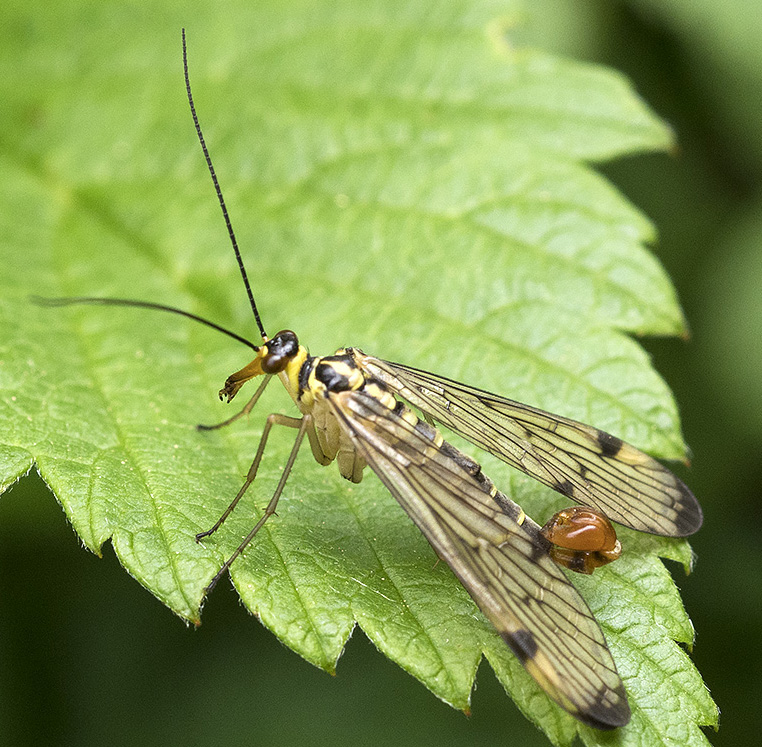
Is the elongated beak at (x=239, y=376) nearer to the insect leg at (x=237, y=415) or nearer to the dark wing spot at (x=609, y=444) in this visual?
the insect leg at (x=237, y=415)

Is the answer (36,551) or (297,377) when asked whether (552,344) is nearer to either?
(297,377)

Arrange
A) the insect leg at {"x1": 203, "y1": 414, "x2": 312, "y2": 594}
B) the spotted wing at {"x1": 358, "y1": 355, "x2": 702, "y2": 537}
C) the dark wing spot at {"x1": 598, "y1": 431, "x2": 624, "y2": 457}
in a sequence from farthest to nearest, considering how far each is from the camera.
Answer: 1. the dark wing spot at {"x1": 598, "y1": 431, "x2": 624, "y2": 457}
2. the spotted wing at {"x1": 358, "y1": 355, "x2": 702, "y2": 537}
3. the insect leg at {"x1": 203, "y1": 414, "x2": 312, "y2": 594}

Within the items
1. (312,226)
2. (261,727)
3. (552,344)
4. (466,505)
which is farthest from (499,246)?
(261,727)

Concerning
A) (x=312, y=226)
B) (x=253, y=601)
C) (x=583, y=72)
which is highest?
(x=583, y=72)

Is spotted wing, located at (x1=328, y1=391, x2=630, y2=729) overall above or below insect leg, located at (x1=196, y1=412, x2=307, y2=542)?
above

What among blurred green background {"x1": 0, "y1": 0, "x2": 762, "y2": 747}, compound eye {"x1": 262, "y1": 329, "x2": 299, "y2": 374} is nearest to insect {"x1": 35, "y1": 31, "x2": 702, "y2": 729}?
compound eye {"x1": 262, "y1": 329, "x2": 299, "y2": 374}

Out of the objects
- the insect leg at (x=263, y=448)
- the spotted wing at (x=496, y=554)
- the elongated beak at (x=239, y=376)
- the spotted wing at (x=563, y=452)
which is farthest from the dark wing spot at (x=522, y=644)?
the elongated beak at (x=239, y=376)

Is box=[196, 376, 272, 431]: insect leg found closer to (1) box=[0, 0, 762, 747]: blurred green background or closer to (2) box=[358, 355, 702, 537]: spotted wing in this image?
(2) box=[358, 355, 702, 537]: spotted wing
